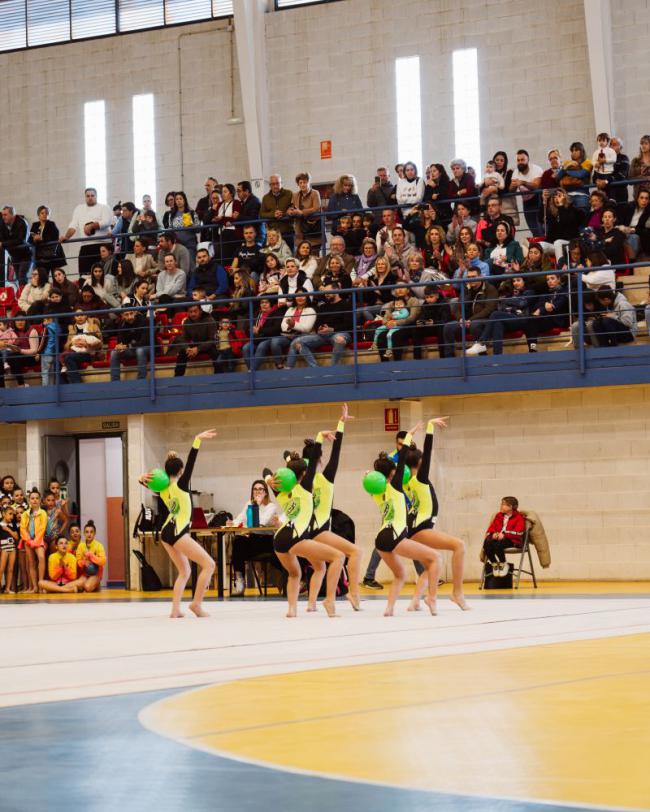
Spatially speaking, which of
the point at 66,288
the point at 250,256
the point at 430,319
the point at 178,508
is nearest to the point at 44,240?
the point at 66,288

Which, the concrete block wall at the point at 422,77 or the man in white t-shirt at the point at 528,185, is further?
the concrete block wall at the point at 422,77

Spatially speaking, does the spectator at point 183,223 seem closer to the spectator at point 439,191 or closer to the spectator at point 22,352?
the spectator at point 22,352

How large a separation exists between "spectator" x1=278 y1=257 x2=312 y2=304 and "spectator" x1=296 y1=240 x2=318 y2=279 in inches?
7.1

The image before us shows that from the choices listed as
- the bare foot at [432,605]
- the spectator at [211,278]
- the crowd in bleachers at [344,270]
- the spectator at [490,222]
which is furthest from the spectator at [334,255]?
the bare foot at [432,605]

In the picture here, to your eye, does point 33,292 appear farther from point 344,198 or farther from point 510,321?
point 510,321

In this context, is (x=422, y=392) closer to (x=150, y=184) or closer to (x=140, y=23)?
(x=150, y=184)

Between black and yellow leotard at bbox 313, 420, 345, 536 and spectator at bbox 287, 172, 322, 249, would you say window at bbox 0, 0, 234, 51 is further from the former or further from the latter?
A: black and yellow leotard at bbox 313, 420, 345, 536

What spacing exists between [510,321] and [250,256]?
4808 millimetres

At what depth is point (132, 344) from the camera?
22828mm

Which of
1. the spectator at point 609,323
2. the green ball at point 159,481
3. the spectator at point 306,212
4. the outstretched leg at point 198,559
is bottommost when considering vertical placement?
the outstretched leg at point 198,559

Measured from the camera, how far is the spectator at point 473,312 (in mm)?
20141

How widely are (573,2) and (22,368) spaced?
11371 mm

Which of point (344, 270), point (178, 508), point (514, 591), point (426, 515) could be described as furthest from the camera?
point (344, 270)

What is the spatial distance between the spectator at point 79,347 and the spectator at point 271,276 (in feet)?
8.96
